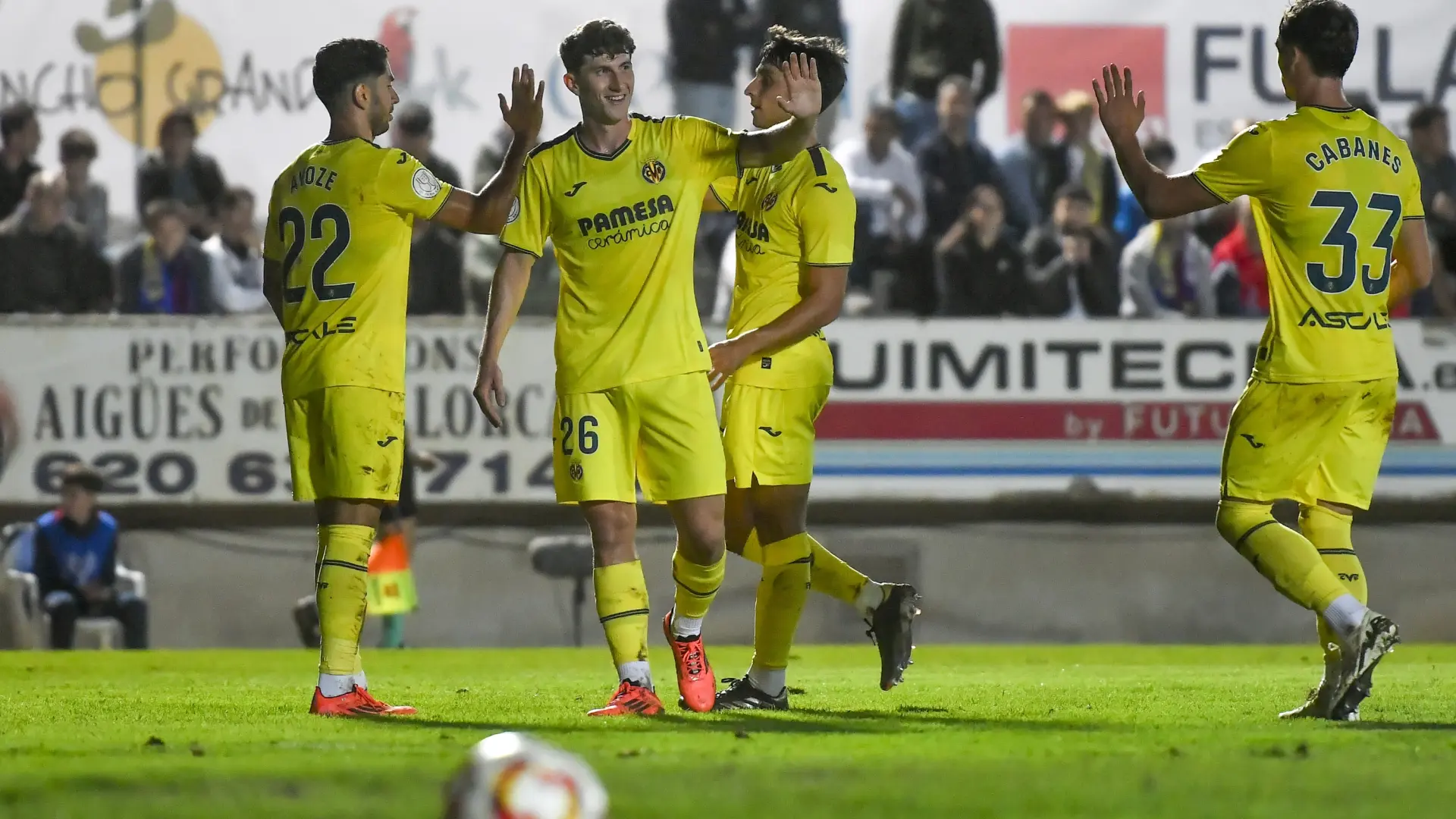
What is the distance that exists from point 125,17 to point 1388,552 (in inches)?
381

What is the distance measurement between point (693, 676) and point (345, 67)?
7.45 feet

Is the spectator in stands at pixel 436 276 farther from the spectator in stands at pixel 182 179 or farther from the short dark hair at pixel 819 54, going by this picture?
the short dark hair at pixel 819 54

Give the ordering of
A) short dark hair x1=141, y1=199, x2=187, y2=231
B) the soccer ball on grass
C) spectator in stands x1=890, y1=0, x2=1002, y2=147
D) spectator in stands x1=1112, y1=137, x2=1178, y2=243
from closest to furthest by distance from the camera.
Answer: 1. the soccer ball on grass
2. short dark hair x1=141, y1=199, x2=187, y2=231
3. spectator in stands x1=1112, y1=137, x2=1178, y2=243
4. spectator in stands x1=890, y1=0, x2=1002, y2=147

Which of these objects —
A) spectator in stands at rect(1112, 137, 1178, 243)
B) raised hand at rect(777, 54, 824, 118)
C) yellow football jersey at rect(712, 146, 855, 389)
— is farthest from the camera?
spectator in stands at rect(1112, 137, 1178, 243)

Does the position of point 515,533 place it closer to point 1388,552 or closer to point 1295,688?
point 1388,552

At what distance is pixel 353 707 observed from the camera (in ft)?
22.3

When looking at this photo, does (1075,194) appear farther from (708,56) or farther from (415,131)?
(415,131)

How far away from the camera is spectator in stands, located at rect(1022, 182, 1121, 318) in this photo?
14.7m

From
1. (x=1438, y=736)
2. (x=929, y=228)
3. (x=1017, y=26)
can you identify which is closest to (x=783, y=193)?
(x=1438, y=736)

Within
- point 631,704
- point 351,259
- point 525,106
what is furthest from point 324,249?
point 631,704

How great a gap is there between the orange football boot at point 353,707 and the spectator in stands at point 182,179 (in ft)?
27.6

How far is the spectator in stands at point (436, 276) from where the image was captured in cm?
1466

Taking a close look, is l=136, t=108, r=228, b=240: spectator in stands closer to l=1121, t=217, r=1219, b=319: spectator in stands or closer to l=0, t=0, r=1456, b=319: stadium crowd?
l=0, t=0, r=1456, b=319: stadium crowd

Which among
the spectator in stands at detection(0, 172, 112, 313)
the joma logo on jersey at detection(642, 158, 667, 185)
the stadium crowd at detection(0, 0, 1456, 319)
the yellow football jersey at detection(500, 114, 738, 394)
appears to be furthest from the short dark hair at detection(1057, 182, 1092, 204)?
the joma logo on jersey at detection(642, 158, 667, 185)
